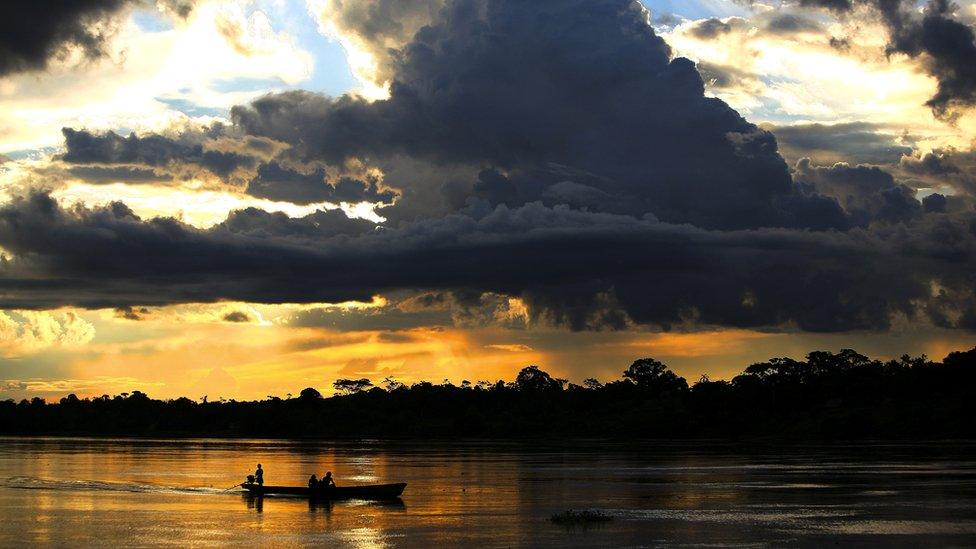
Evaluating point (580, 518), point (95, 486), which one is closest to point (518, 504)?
point (580, 518)

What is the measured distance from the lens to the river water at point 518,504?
5331 cm

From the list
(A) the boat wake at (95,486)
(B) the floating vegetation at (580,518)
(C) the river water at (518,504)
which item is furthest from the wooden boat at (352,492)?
(B) the floating vegetation at (580,518)

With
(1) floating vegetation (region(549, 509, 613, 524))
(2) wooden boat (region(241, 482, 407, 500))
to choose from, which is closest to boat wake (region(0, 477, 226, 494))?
(2) wooden boat (region(241, 482, 407, 500))

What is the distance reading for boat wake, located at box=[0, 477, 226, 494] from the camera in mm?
81938

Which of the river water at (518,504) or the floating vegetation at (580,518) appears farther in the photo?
the floating vegetation at (580,518)

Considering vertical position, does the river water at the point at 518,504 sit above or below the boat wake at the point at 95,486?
below

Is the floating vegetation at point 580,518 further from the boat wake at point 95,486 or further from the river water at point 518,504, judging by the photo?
the boat wake at point 95,486

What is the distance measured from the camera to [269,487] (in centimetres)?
7694

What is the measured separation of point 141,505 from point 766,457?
76.7m

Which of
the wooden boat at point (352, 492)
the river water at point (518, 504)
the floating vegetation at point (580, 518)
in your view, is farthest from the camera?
the wooden boat at point (352, 492)

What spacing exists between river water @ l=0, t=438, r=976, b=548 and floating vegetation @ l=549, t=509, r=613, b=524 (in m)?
0.94

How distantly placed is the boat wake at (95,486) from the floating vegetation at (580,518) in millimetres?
31792

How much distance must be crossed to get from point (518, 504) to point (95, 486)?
36.6 m

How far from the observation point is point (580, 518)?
192 ft
